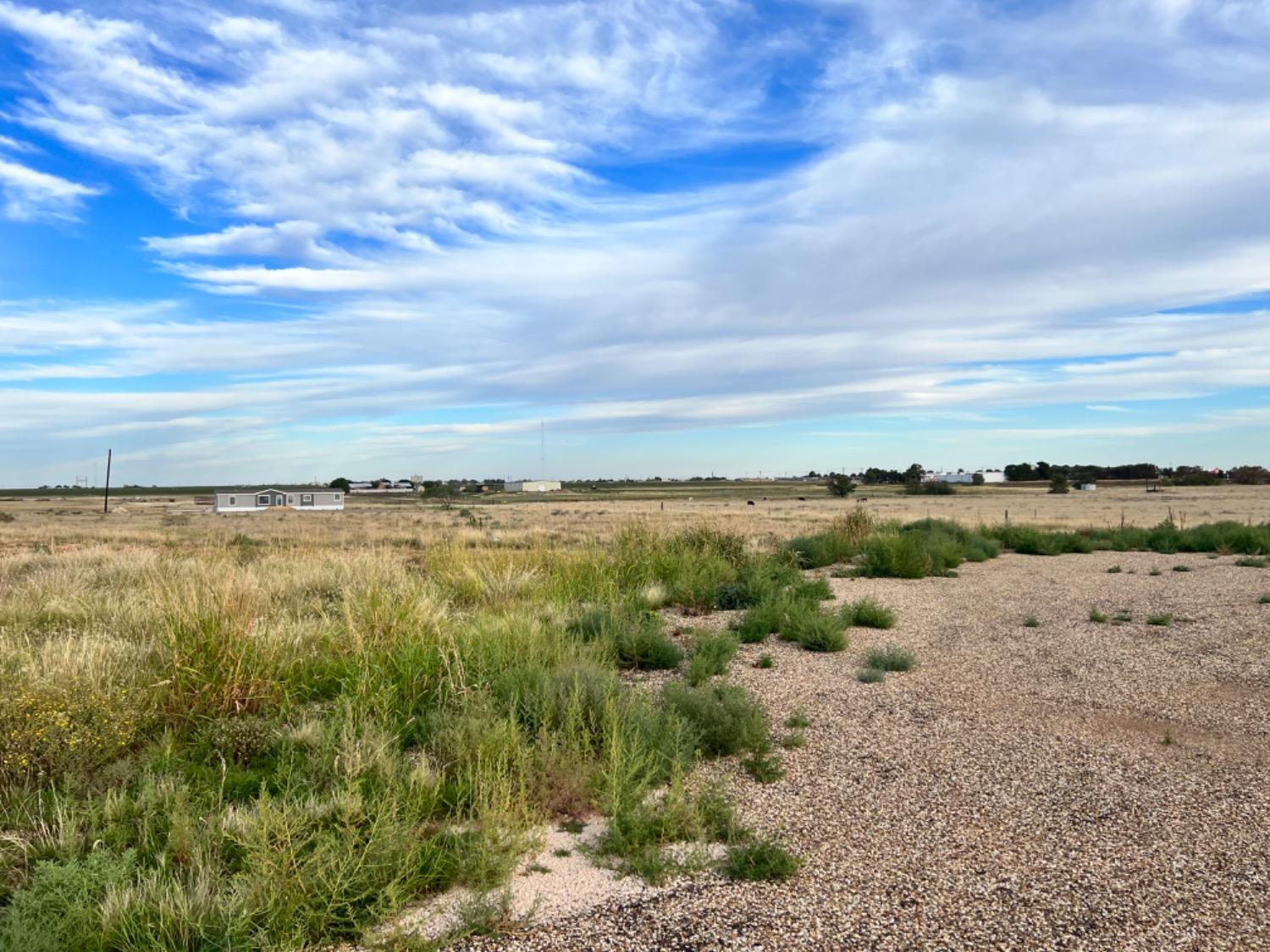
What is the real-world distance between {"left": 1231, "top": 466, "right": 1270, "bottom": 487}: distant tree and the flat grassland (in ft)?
397

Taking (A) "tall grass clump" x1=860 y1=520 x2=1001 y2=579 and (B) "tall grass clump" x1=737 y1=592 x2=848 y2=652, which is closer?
(B) "tall grass clump" x1=737 y1=592 x2=848 y2=652

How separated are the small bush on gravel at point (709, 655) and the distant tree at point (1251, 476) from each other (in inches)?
4847

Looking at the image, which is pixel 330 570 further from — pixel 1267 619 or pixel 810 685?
pixel 1267 619

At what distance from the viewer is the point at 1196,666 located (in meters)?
9.08

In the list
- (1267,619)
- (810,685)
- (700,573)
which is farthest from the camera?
(700,573)

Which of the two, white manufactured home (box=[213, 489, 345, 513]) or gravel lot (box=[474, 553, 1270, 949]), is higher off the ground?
white manufactured home (box=[213, 489, 345, 513])

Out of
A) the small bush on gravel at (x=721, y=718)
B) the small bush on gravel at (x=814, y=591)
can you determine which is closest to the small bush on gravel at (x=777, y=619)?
the small bush on gravel at (x=814, y=591)

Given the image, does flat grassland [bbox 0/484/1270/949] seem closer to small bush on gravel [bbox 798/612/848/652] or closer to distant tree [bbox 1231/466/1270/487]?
small bush on gravel [bbox 798/612/848/652]

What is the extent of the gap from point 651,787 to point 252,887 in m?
2.51

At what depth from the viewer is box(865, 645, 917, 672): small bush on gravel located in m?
8.95

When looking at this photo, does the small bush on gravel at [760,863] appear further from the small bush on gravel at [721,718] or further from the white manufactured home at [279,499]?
the white manufactured home at [279,499]

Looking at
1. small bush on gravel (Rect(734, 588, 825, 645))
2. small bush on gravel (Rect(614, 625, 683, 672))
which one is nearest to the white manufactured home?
small bush on gravel (Rect(734, 588, 825, 645))

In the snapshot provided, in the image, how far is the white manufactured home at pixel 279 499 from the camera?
289 feet

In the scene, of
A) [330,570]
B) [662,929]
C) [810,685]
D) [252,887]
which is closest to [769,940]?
[662,929]
